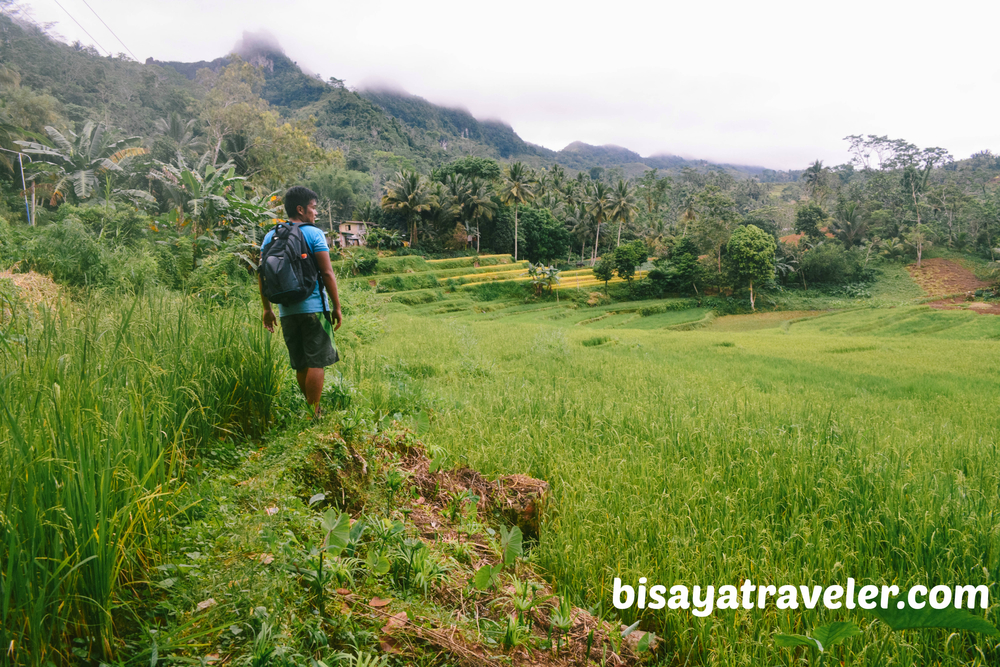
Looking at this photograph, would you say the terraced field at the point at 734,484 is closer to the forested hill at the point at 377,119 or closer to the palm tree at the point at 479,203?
the palm tree at the point at 479,203

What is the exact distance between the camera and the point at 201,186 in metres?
10.8

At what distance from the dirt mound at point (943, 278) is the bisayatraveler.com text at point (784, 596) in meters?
43.0

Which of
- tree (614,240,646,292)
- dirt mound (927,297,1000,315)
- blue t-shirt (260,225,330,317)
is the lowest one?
dirt mound (927,297,1000,315)

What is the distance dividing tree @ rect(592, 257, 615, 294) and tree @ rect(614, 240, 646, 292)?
0.65 m

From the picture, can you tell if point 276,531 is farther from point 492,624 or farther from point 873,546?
point 873,546

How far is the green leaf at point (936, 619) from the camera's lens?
1.41 meters

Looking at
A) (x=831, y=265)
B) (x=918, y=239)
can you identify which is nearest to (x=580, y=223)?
(x=831, y=265)

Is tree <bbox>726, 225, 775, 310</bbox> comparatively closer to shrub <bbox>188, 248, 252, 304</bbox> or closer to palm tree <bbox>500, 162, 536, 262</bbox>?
palm tree <bbox>500, 162, 536, 262</bbox>

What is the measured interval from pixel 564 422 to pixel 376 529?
8.05ft

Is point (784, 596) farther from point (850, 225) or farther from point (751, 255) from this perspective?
point (850, 225)

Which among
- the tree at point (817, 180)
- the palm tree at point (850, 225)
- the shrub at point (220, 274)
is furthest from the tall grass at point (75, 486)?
the tree at point (817, 180)

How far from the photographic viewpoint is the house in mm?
44844

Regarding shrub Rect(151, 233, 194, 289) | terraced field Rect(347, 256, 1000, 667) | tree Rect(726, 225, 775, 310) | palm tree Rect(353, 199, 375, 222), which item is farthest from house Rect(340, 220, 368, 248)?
terraced field Rect(347, 256, 1000, 667)

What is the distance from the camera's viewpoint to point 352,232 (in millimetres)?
47562
